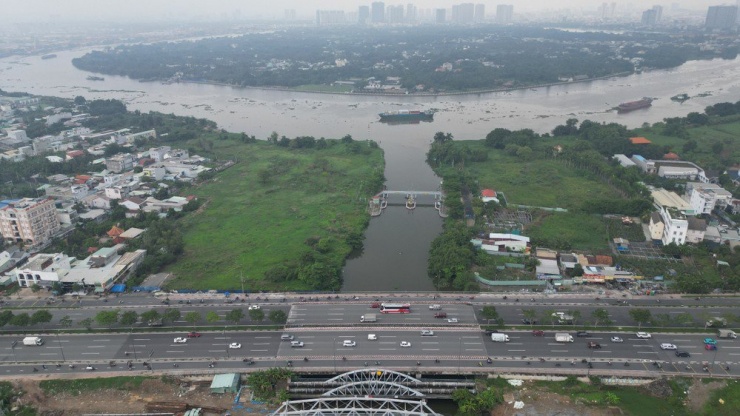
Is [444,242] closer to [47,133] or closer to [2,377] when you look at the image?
[2,377]

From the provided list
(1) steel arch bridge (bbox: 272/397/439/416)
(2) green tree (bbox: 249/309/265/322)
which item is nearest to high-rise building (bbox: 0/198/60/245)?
(2) green tree (bbox: 249/309/265/322)

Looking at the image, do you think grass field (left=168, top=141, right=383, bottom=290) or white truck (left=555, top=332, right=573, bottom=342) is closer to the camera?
white truck (left=555, top=332, right=573, bottom=342)

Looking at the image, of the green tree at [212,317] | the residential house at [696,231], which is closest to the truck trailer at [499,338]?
the green tree at [212,317]

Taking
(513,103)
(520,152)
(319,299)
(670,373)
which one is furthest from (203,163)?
(513,103)

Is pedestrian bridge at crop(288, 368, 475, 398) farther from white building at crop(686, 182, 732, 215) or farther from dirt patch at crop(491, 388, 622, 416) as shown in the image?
white building at crop(686, 182, 732, 215)

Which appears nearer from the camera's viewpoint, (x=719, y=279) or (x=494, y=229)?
(x=719, y=279)

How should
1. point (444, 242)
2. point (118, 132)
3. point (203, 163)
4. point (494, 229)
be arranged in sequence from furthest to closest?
point (118, 132)
point (203, 163)
point (494, 229)
point (444, 242)

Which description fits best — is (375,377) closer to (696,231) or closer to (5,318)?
(5,318)
